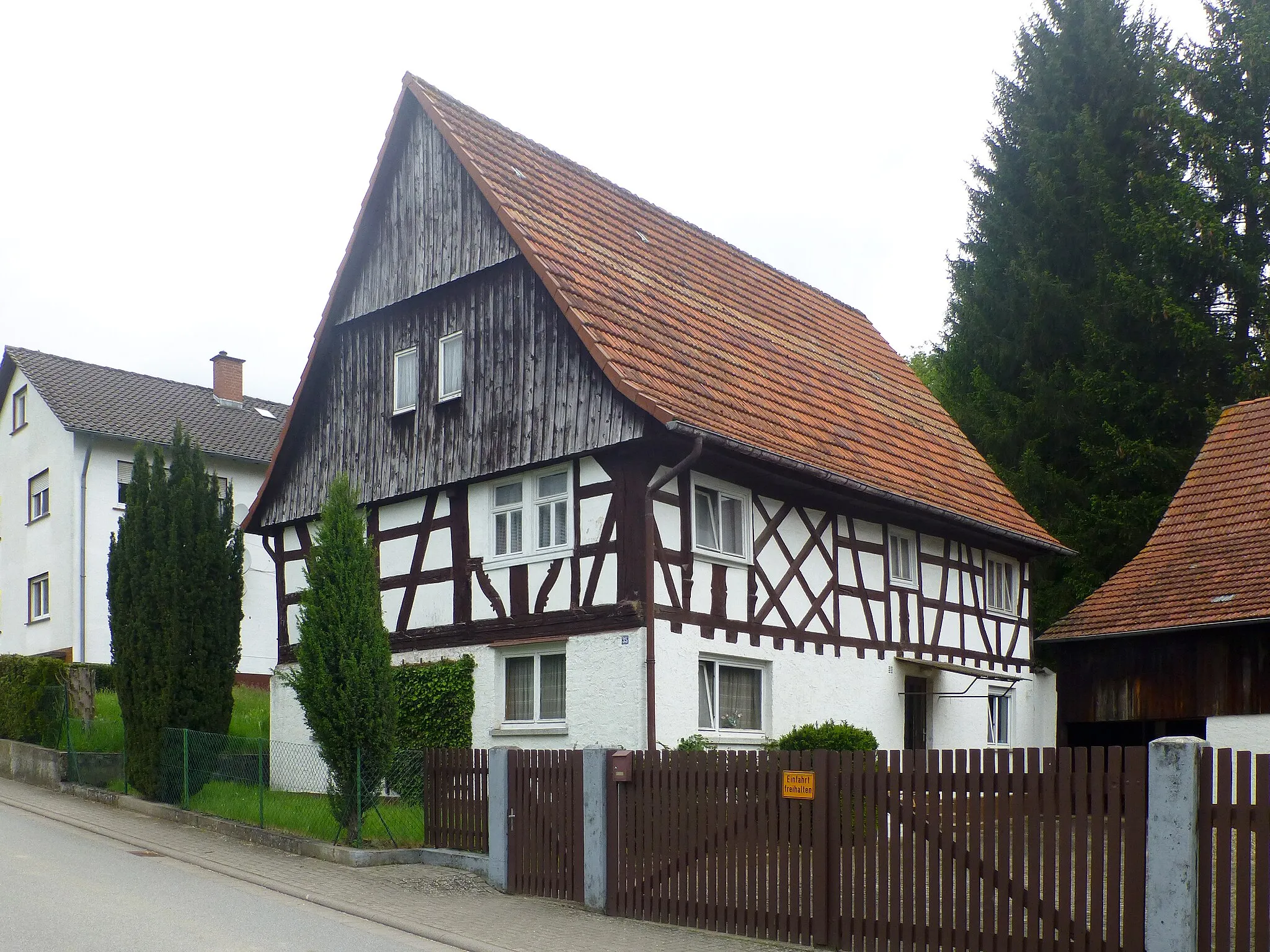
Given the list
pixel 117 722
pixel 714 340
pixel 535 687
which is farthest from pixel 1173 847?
pixel 117 722

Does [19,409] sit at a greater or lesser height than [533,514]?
greater

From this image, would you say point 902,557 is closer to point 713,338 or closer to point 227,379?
point 713,338

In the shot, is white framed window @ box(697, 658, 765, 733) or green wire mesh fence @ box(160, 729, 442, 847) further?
white framed window @ box(697, 658, 765, 733)

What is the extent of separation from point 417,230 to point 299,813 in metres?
8.54

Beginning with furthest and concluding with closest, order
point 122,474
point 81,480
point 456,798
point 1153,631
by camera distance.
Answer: point 122,474 → point 81,480 → point 1153,631 → point 456,798

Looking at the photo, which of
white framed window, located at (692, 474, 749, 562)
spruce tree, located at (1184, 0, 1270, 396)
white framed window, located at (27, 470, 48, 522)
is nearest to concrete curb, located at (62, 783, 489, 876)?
white framed window, located at (692, 474, 749, 562)

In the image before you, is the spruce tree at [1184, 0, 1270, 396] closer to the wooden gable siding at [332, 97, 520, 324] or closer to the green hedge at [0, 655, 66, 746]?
the wooden gable siding at [332, 97, 520, 324]

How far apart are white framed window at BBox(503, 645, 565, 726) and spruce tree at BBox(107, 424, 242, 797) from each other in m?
4.35

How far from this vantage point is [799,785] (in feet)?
37.9

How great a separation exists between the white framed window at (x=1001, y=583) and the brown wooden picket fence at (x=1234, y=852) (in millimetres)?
15291

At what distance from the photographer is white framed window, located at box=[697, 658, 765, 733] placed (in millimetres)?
17703

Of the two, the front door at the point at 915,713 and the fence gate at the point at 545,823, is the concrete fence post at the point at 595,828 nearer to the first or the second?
the fence gate at the point at 545,823

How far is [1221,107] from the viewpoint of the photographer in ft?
109

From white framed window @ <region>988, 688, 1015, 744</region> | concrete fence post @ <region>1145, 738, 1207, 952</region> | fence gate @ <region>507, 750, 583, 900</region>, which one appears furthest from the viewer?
white framed window @ <region>988, 688, 1015, 744</region>
